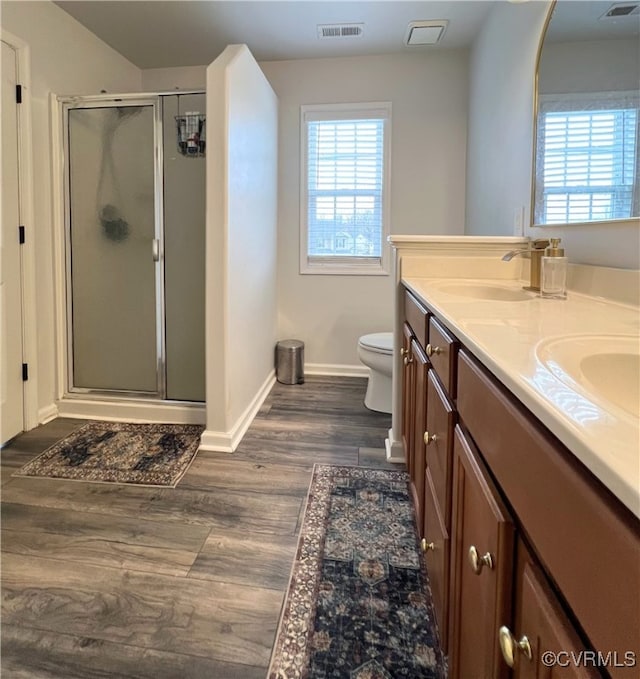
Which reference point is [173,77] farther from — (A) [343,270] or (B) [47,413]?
(B) [47,413]

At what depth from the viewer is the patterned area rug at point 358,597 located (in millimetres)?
1116

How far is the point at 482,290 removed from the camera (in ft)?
5.68

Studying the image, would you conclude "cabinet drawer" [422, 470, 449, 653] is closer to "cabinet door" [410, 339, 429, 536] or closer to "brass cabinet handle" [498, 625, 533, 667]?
"cabinet door" [410, 339, 429, 536]

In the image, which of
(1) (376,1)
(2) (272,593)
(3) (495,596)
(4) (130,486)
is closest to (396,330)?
(2) (272,593)

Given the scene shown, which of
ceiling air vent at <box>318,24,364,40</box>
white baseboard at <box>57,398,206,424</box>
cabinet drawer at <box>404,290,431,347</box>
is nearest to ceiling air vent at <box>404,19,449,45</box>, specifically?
ceiling air vent at <box>318,24,364,40</box>

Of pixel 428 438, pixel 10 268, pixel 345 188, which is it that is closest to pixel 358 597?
pixel 428 438

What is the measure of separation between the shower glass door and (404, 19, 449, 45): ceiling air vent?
1.72m

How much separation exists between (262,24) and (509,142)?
1.73 meters

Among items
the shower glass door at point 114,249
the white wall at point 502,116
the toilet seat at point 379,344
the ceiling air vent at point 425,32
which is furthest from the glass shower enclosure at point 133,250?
the white wall at point 502,116

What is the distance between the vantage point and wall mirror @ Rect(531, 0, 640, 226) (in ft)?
4.08

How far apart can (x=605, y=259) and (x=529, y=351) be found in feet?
3.00

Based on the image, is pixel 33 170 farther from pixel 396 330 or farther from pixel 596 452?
pixel 596 452

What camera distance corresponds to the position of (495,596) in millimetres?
628

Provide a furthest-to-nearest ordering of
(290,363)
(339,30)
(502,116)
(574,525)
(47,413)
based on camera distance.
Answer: (290,363) < (339,30) < (47,413) < (502,116) < (574,525)
